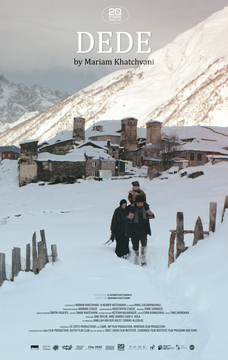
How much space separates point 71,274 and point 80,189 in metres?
22.3

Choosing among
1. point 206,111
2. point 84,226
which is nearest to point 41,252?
point 84,226

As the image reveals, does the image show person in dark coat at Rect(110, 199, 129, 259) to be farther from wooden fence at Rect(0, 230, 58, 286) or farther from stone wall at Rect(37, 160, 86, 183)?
stone wall at Rect(37, 160, 86, 183)

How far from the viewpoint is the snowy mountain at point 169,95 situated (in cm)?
8206

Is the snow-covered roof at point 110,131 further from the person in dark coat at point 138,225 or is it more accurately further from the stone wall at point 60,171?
the person in dark coat at point 138,225

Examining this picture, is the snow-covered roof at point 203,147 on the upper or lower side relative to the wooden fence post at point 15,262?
upper

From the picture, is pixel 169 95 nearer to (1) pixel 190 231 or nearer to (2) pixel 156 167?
(2) pixel 156 167

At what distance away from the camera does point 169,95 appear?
115250mm

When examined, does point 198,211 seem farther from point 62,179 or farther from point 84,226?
point 62,179

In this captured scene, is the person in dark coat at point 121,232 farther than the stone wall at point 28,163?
No

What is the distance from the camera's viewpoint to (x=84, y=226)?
557 inches

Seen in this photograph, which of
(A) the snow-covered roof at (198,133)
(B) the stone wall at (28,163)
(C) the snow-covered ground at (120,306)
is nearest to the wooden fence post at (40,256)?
(C) the snow-covered ground at (120,306)

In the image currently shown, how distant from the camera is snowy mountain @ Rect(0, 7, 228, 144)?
8206 centimetres

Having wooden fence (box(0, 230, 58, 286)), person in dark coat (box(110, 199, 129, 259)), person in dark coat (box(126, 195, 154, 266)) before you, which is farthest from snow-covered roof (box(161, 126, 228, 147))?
wooden fence (box(0, 230, 58, 286))

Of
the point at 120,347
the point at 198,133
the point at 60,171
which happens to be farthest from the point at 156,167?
the point at 120,347
